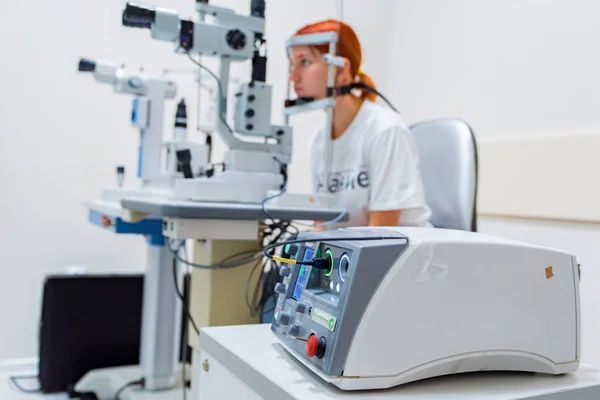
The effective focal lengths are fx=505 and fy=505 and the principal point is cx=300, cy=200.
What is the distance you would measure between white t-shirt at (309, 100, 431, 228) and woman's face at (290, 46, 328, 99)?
16 centimetres

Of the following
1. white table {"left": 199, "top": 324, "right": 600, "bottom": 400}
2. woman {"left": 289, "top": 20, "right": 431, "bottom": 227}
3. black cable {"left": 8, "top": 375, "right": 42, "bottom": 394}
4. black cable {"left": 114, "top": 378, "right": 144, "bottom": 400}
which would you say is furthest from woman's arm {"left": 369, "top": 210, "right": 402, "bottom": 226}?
black cable {"left": 8, "top": 375, "right": 42, "bottom": 394}

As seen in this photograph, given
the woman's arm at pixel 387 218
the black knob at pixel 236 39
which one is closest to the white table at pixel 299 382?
the woman's arm at pixel 387 218

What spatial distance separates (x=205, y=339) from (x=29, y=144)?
1.79 meters

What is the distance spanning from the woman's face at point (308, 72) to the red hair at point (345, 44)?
0.10 feet

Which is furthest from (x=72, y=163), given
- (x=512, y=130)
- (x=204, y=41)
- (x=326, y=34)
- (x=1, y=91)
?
(x=512, y=130)

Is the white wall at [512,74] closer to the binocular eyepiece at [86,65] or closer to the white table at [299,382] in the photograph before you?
the white table at [299,382]

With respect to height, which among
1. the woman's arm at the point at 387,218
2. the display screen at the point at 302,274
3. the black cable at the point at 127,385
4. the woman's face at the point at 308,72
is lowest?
the black cable at the point at 127,385

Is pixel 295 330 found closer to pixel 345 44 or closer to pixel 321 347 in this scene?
pixel 321 347

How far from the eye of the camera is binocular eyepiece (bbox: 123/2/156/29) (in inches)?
49.1

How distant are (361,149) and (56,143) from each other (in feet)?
4.74

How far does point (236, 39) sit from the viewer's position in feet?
4.49

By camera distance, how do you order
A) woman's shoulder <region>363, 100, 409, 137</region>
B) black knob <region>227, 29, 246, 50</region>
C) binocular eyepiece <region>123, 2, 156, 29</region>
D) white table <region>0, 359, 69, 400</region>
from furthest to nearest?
white table <region>0, 359, 69, 400</region> → woman's shoulder <region>363, 100, 409, 137</region> → black knob <region>227, 29, 246, 50</region> → binocular eyepiece <region>123, 2, 156, 29</region>

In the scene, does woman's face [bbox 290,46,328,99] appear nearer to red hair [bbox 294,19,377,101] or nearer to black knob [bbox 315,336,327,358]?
red hair [bbox 294,19,377,101]

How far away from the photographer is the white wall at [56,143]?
2170 millimetres
